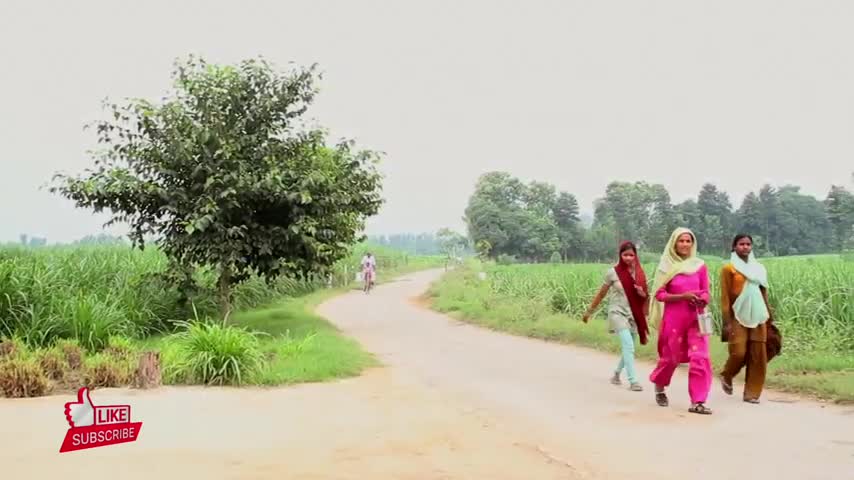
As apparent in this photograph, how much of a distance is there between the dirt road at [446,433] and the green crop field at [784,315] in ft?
4.27

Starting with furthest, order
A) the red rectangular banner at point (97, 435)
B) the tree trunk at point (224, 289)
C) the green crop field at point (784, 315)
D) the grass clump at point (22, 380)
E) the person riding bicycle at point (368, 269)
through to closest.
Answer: the person riding bicycle at point (368, 269) → the tree trunk at point (224, 289) → the green crop field at point (784, 315) → the grass clump at point (22, 380) → the red rectangular banner at point (97, 435)

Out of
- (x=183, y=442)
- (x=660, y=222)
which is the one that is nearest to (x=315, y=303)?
(x=660, y=222)

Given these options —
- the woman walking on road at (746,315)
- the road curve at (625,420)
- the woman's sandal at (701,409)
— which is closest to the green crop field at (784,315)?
the road curve at (625,420)

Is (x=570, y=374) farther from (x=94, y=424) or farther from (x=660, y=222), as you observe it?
(x=660, y=222)

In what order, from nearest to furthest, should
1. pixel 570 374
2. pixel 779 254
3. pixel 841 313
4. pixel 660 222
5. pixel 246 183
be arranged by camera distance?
pixel 570 374, pixel 841 313, pixel 246 183, pixel 779 254, pixel 660 222

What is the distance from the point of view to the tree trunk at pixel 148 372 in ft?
27.1

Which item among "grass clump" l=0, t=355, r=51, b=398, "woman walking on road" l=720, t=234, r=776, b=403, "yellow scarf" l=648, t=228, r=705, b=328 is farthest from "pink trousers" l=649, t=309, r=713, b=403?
"grass clump" l=0, t=355, r=51, b=398

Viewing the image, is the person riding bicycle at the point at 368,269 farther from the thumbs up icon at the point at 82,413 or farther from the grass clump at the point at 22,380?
the thumbs up icon at the point at 82,413

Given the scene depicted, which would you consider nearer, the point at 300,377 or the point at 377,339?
the point at 300,377

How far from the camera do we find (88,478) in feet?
15.7

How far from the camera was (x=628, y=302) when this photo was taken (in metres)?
8.38

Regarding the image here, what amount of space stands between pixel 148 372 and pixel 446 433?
406 centimetres

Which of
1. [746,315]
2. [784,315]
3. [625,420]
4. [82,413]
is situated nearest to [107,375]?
[82,413]

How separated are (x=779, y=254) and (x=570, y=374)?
16811mm
